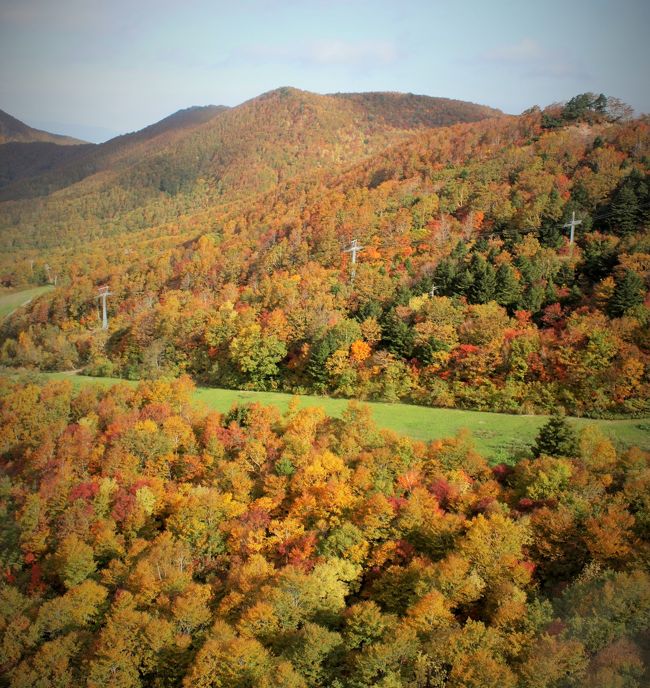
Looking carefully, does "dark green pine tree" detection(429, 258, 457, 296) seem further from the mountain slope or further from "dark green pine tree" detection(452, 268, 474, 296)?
the mountain slope

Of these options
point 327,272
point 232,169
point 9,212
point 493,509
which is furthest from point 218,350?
point 232,169

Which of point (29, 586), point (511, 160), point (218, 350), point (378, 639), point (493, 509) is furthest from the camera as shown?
point (511, 160)

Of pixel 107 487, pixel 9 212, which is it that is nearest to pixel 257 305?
pixel 107 487

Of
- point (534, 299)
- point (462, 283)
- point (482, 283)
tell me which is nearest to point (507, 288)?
point (482, 283)

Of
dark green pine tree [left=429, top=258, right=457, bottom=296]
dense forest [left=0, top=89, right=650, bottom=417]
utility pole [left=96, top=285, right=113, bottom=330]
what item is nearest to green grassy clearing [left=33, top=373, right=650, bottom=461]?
dense forest [left=0, top=89, right=650, bottom=417]

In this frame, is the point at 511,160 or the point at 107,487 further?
the point at 511,160

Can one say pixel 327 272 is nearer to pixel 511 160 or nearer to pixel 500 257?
pixel 500 257

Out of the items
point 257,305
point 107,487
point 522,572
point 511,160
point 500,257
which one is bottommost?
point 107,487

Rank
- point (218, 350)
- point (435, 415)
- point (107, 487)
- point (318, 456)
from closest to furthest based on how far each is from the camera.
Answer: point (318, 456)
point (107, 487)
point (435, 415)
point (218, 350)

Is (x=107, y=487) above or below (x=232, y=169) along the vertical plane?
below
